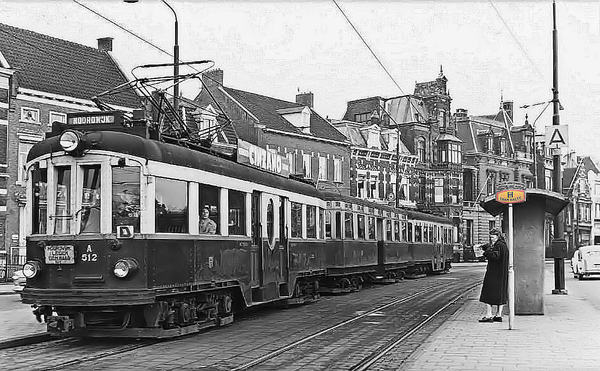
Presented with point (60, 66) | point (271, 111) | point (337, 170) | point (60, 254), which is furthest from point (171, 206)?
point (337, 170)

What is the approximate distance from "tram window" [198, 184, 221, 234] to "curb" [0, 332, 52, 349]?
119 inches

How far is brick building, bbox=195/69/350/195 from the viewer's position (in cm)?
5253

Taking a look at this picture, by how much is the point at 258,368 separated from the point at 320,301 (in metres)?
12.2

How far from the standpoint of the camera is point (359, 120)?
75.9 meters

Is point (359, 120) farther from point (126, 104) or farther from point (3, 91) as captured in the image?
point (3, 91)

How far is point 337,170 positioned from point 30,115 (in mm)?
27267

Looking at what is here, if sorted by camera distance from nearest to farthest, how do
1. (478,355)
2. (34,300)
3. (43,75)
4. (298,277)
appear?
(478,355) < (34,300) < (298,277) < (43,75)

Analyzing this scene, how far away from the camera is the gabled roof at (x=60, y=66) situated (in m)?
38.4

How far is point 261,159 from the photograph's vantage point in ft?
59.9

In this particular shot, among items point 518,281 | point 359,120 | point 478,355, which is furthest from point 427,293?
point 359,120

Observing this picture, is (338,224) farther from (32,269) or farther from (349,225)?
(32,269)

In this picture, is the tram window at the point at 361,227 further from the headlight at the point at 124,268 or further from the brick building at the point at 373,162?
the brick building at the point at 373,162

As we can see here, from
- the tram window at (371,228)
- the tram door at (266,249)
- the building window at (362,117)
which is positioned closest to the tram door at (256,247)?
the tram door at (266,249)

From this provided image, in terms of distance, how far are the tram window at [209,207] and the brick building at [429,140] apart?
5923 centimetres
